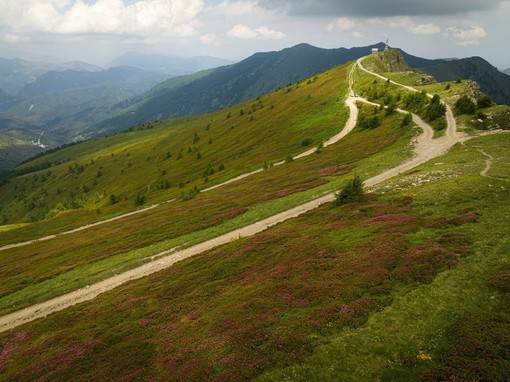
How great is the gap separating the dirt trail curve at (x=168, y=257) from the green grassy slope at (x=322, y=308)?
4022mm

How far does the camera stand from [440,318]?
71.2ft

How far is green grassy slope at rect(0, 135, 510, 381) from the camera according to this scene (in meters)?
20.2

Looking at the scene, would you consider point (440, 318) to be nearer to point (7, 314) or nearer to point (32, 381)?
point (32, 381)

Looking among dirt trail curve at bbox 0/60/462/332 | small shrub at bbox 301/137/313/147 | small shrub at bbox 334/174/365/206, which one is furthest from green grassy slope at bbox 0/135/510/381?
small shrub at bbox 301/137/313/147

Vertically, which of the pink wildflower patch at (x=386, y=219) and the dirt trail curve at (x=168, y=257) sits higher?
the pink wildflower patch at (x=386, y=219)

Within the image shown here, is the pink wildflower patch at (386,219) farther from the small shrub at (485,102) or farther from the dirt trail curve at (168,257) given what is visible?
the small shrub at (485,102)

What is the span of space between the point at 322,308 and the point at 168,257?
101ft

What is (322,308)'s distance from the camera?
25188 mm

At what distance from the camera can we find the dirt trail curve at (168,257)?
140 ft

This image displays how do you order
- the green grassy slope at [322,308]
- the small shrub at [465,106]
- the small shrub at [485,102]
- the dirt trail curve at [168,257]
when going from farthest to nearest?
1. the small shrub at [465,106]
2. the small shrub at [485,102]
3. the dirt trail curve at [168,257]
4. the green grassy slope at [322,308]

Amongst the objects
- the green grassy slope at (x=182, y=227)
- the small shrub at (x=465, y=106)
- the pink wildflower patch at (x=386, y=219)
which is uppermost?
the small shrub at (x=465, y=106)

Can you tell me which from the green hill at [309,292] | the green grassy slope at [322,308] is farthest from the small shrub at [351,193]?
the green grassy slope at [322,308]

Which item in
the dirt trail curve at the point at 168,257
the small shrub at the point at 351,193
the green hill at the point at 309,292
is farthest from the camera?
the small shrub at the point at 351,193

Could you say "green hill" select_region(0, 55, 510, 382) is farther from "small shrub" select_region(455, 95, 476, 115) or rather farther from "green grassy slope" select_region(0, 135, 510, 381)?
"small shrub" select_region(455, 95, 476, 115)
